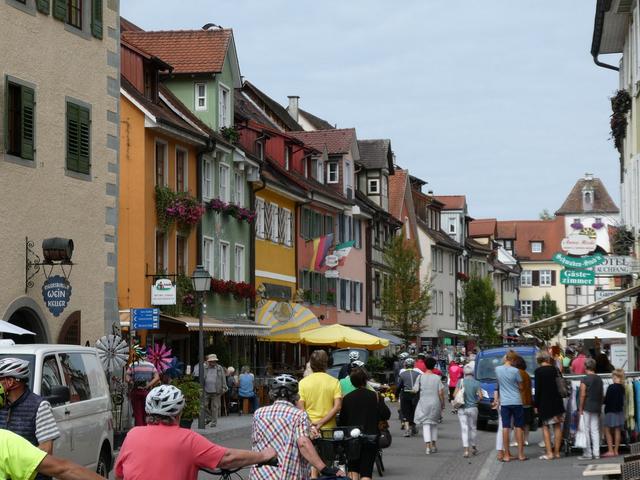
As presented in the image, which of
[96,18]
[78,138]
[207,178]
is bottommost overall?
[78,138]

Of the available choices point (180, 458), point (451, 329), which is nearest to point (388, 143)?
point (451, 329)

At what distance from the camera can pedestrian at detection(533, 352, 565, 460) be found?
2267 centimetres

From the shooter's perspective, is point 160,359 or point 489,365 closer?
point 160,359

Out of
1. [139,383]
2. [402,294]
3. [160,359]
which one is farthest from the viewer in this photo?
[402,294]

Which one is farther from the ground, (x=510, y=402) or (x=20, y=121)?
(x=20, y=121)

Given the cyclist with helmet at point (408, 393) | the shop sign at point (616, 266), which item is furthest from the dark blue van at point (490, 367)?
the shop sign at point (616, 266)

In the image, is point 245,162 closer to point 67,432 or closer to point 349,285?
point 349,285

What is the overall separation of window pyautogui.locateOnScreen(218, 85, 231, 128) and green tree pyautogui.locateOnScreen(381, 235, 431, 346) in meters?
25.3

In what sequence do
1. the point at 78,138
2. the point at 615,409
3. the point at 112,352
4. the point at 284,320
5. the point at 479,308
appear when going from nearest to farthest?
the point at 615,409
the point at 112,352
the point at 78,138
the point at 284,320
the point at 479,308

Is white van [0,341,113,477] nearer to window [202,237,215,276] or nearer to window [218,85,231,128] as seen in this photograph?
window [202,237,215,276]

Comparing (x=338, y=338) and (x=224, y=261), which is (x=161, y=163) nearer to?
(x=224, y=261)

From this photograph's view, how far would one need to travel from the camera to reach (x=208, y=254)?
42.7 meters

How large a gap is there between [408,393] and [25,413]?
2032cm

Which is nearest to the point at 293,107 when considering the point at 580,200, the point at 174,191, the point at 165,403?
the point at 174,191
